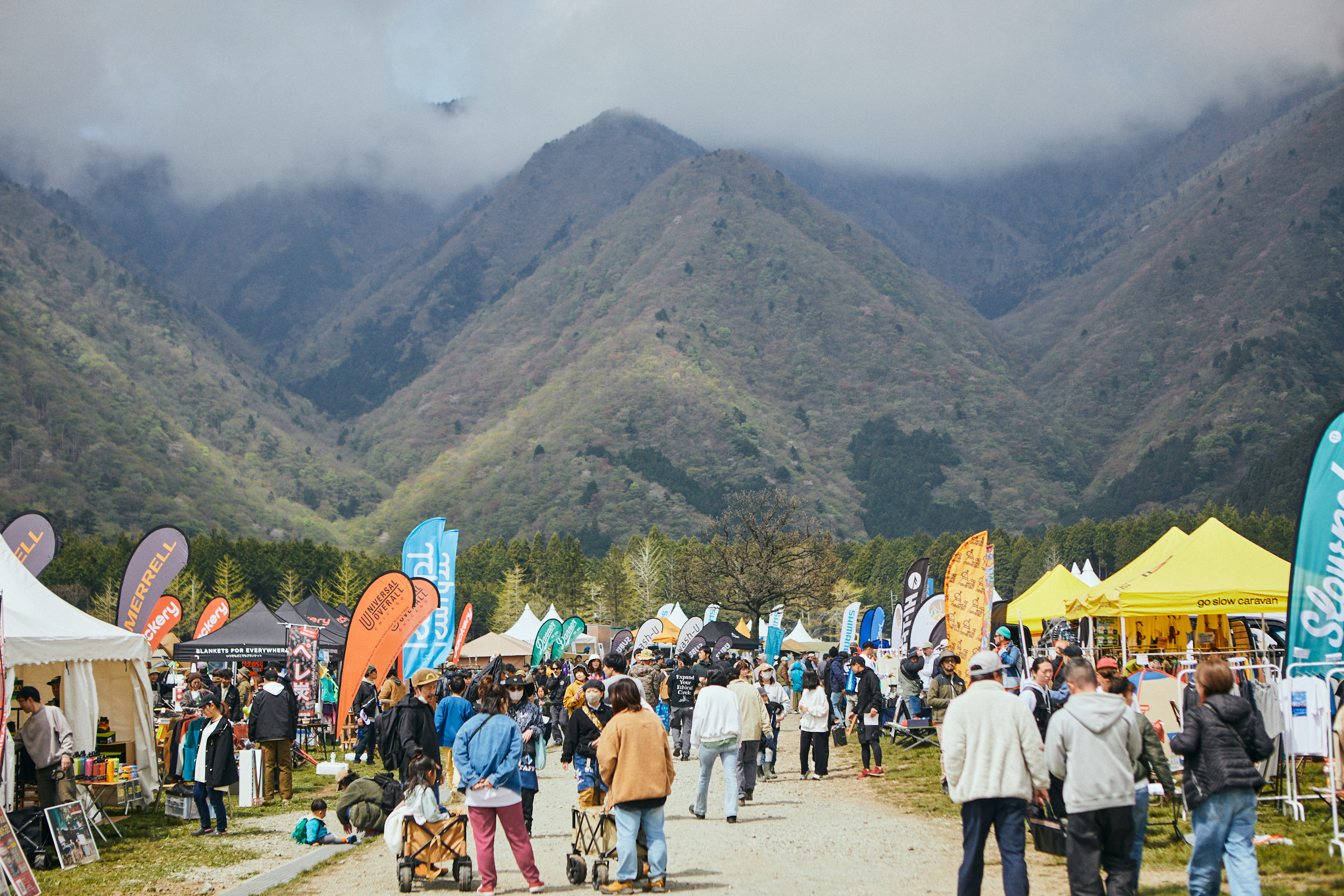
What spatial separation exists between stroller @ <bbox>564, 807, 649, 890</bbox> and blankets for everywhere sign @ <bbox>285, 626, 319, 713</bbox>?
14533 millimetres

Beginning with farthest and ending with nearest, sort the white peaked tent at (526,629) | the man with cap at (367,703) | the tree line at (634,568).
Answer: the tree line at (634,568), the white peaked tent at (526,629), the man with cap at (367,703)

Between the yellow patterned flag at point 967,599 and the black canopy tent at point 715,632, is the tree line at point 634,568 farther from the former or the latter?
the yellow patterned flag at point 967,599

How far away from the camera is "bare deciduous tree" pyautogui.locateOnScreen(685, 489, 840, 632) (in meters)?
48.4

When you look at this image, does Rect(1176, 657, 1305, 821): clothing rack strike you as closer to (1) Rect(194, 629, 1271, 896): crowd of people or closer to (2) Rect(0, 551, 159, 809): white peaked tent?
(1) Rect(194, 629, 1271, 896): crowd of people

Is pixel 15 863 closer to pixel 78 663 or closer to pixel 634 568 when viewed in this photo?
pixel 78 663

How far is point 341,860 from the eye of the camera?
33.7 feet

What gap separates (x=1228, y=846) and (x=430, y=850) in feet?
19.1

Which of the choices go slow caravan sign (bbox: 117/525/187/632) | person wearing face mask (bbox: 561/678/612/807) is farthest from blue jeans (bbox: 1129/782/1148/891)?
go slow caravan sign (bbox: 117/525/187/632)

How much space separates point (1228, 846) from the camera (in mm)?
6613

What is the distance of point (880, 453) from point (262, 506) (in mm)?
94949

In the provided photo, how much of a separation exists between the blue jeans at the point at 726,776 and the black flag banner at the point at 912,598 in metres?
11.8

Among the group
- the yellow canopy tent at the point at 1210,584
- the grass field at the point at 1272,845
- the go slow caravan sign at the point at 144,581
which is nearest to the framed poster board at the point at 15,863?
the grass field at the point at 1272,845

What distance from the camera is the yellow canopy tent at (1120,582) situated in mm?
17156

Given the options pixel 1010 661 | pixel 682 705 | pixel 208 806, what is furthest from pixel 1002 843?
pixel 1010 661
